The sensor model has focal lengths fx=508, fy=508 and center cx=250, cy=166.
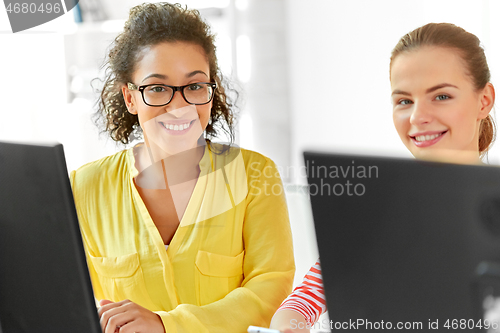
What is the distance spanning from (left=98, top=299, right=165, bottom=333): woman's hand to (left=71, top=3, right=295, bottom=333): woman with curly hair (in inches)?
7.5

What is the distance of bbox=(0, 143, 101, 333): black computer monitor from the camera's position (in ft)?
1.85

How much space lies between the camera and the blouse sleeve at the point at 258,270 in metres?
1.06

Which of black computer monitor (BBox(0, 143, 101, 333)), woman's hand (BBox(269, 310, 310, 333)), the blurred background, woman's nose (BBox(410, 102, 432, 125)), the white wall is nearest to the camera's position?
black computer monitor (BBox(0, 143, 101, 333))

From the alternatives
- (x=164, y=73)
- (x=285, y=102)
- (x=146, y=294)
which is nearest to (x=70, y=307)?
(x=146, y=294)

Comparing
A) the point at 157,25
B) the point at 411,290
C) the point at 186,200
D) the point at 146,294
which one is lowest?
the point at 146,294

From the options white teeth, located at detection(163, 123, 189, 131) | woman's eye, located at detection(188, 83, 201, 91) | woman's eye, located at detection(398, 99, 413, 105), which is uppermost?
woman's eye, located at detection(188, 83, 201, 91)

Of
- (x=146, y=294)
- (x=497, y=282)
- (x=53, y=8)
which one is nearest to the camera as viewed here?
(x=497, y=282)

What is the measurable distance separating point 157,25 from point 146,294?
0.68 m

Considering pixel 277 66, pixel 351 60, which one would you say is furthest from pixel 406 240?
pixel 277 66

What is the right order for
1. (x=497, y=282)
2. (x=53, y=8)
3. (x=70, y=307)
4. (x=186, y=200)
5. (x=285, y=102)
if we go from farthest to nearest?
(x=53, y=8) → (x=285, y=102) → (x=186, y=200) → (x=70, y=307) → (x=497, y=282)

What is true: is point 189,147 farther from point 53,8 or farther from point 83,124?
point 53,8

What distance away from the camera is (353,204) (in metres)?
0.49

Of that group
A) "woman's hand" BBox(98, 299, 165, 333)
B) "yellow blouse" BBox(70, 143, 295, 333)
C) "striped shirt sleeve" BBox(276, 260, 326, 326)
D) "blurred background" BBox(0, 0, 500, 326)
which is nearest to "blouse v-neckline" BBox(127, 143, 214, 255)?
"yellow blouse" BBox(70, 143, 295, 333)

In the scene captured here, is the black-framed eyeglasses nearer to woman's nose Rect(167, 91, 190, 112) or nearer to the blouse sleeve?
woman's nose Rect(167, 91, 190, 112)
